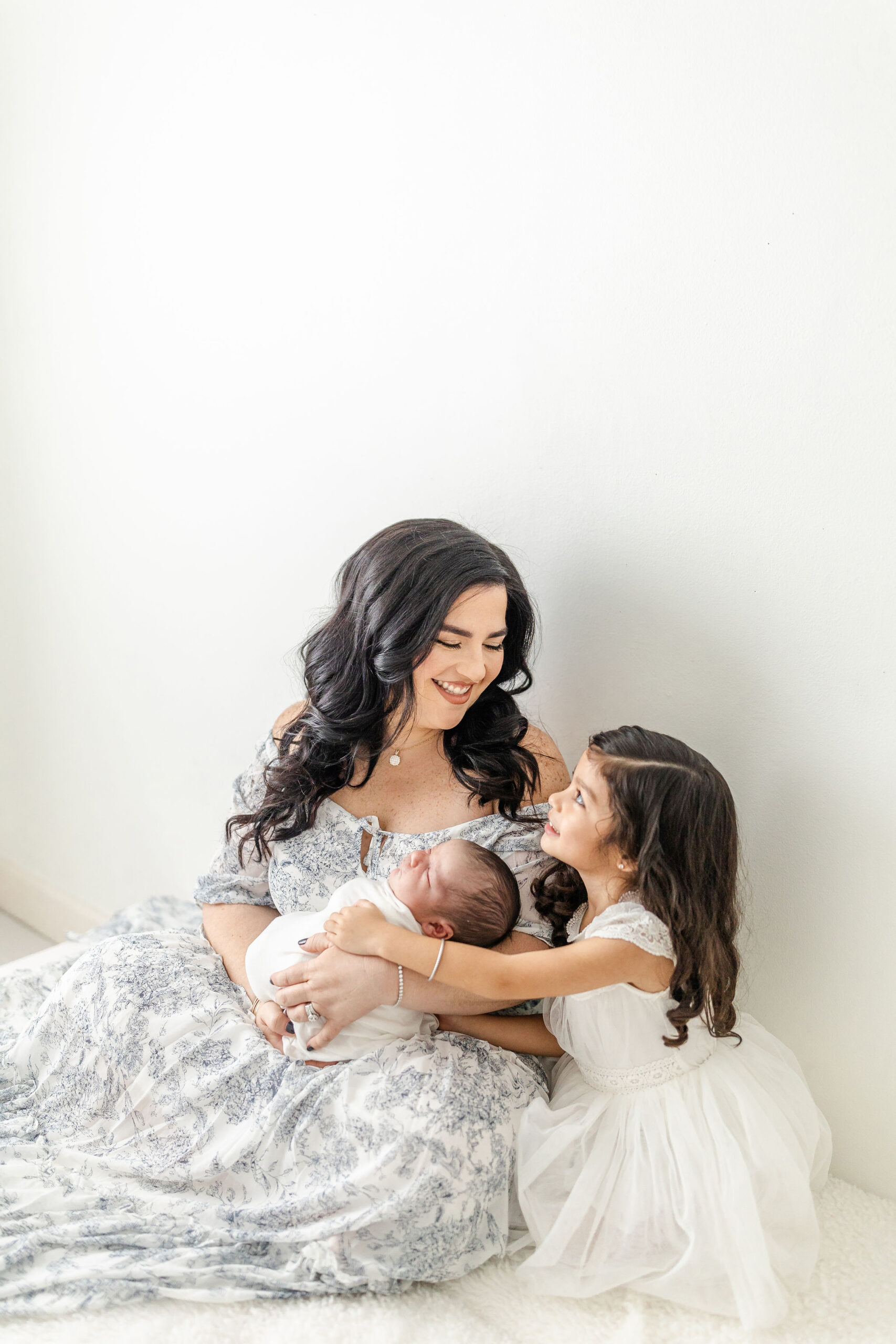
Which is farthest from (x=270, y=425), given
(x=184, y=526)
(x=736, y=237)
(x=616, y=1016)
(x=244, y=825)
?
(x=616, y=1016)

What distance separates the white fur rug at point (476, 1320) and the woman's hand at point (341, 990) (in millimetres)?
337

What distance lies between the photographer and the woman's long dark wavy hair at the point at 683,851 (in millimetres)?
1368

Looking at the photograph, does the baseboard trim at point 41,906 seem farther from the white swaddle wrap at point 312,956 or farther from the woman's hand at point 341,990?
the woman's hand at point 341,990

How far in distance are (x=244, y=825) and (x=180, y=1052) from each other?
40 cm

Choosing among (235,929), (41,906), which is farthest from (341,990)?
(41,906)

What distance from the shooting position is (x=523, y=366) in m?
1.69

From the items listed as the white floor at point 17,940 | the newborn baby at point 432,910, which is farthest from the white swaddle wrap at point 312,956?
the white floor at point 17,940

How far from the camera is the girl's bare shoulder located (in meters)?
1.67

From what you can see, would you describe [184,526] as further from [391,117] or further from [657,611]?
[657,611]

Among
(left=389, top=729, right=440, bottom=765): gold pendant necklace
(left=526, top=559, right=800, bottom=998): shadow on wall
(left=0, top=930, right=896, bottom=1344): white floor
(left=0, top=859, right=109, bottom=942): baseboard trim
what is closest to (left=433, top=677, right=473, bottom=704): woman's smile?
(left=389, top=729, right=440, bottom=765): gold pendant necklace

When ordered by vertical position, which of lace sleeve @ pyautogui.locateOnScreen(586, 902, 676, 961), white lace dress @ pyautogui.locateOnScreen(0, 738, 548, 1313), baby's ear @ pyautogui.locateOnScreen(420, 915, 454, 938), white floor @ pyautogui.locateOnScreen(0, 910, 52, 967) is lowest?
white floor @ pyautogui.locateOnScreen(0, 910, 52, 967)

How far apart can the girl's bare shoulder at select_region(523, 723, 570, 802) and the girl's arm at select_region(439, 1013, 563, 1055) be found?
13.6 inches

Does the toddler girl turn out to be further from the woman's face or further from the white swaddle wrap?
the woman's face

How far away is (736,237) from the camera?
56.4 inches
